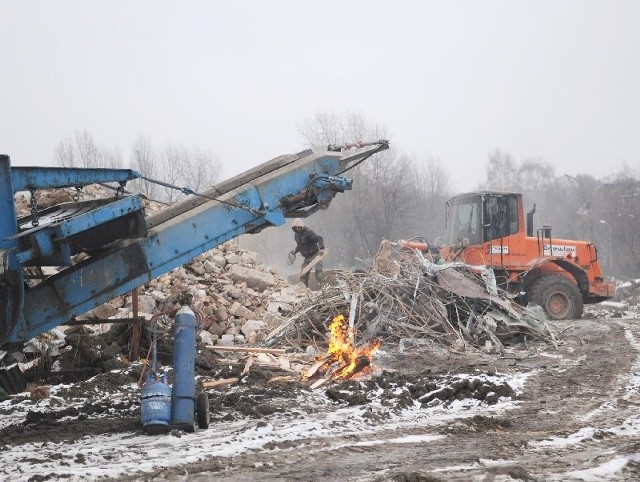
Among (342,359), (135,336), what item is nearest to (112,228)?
(135,336)

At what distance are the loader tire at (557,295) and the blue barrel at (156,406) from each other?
11334mm

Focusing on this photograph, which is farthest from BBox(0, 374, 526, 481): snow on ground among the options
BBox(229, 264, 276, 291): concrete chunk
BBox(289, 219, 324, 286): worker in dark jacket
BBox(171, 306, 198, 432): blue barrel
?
BBox(289, 219, 324, 286): worker in dark jacket

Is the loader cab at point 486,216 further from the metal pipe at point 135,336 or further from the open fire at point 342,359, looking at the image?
the metal pipe at point 135,336

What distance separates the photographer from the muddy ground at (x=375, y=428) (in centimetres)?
451

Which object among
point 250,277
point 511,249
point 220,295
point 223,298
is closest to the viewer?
point 223,298

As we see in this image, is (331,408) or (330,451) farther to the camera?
(331,408)

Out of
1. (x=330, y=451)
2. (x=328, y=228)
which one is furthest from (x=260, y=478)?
(x=328, y=228)

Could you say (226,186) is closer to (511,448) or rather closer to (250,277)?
(511,448)

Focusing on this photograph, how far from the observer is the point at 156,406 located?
5.52 meters

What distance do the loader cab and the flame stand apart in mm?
5834

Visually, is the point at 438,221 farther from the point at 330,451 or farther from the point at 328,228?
the point at 330,451

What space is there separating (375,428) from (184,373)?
1.75m

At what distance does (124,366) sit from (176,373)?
2863mm

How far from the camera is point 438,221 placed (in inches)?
1811
